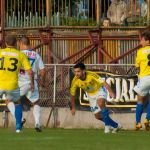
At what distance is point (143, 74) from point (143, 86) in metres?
0.27

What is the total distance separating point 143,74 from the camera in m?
22.9

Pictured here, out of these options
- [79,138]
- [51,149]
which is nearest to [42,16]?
[79,138]

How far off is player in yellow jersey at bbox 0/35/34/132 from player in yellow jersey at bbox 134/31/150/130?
2.57 m

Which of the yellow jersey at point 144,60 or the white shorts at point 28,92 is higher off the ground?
the yellow jersey at point 144,60

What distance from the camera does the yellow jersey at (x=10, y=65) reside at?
21.6 metres

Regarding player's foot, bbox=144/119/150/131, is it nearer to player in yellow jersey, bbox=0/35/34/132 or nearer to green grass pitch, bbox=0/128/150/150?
green grass pitch, bbox=0/128/150/150

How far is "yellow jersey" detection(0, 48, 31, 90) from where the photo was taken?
850 inches

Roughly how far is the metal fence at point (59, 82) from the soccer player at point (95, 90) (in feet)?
9.84

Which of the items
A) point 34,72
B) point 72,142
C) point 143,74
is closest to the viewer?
point 72,142

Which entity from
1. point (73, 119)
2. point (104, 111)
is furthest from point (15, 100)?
point (73, 119)

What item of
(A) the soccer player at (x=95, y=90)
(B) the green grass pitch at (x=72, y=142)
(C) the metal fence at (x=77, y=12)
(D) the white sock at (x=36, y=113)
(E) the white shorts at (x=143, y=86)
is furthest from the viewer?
(C) the metal fence at (x=77, y=12)

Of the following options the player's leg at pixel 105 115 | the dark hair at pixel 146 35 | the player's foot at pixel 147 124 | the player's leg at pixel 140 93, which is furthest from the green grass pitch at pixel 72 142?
the dark hair at pixel 146 35

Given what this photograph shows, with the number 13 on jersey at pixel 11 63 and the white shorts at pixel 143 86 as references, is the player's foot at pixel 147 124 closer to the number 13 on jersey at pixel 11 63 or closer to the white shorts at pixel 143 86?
the white shorts at pixel 143 86

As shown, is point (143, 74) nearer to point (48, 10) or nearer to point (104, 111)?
point (104, 111)
